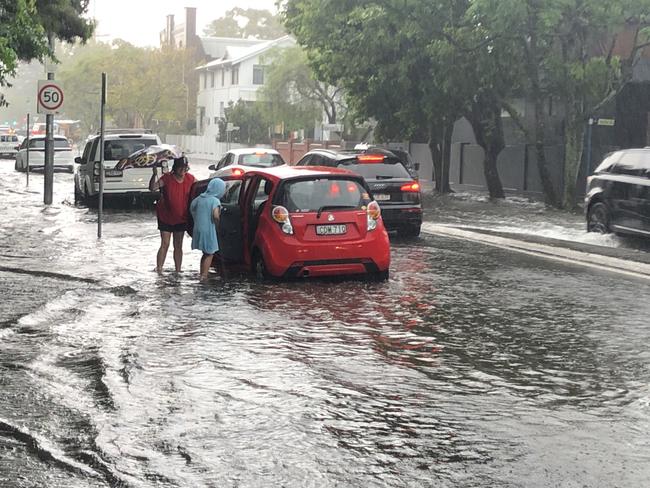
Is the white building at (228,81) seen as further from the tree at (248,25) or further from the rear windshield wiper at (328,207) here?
the rear windshield wiper at (328,207)

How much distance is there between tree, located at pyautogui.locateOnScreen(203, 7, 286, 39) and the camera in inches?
5969

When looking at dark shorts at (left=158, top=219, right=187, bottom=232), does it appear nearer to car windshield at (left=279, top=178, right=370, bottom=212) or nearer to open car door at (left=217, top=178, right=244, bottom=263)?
open car door at (left=217, top=178, right=244, bottom=263)

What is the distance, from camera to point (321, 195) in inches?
566

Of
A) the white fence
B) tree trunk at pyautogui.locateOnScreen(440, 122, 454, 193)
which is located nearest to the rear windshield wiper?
tree trunk at pyautogui.locateOnScreen(440, 122, 454, 193)

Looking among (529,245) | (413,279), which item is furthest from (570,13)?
(413,279)

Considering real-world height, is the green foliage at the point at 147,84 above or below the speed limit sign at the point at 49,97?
above

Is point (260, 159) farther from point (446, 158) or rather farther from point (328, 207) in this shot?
point (446, 158)

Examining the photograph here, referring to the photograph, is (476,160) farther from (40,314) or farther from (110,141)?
(40,314)

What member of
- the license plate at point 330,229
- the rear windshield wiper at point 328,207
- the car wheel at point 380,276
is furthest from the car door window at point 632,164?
the license plate at point 330,229

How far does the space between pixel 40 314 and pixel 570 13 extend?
1959cm

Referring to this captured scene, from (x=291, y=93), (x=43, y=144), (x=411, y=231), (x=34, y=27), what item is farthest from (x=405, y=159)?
(x=291, y=93)

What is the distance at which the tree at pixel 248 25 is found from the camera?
497 ft

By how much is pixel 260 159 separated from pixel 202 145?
69721 millimetres

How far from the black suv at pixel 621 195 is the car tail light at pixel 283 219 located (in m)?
8.24
